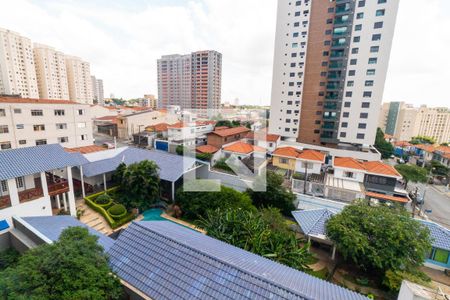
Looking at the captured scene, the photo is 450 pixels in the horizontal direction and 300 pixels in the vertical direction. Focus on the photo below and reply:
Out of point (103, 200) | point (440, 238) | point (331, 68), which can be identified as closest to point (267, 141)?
point (331, 68)

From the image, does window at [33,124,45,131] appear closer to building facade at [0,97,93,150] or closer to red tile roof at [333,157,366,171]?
building facade at [0,97,93,150]

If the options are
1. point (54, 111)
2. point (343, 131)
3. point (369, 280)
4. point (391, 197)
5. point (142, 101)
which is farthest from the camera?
point (142, 101)

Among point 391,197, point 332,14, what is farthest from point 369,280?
point 332,14

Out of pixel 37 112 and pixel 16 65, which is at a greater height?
pixel 16 65

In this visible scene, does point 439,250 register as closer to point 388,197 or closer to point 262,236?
point 388,197

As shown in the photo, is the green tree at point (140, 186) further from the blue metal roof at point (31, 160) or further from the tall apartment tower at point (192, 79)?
the tall apartment tower at point (192, 79)

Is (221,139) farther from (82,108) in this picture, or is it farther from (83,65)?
(83,65)

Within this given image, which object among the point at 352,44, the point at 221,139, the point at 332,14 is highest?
the point at 332,14

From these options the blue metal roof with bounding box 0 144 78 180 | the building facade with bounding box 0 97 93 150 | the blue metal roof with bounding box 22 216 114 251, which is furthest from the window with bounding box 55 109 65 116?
the blue metal roof with bounding box 22 216 114 251
